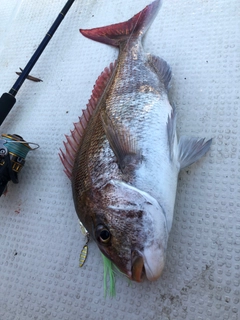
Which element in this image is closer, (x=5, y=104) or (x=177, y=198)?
(x=177, y=198)

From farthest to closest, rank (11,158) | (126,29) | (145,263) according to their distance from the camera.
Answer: (126,29) → (11,158) → (145,263)

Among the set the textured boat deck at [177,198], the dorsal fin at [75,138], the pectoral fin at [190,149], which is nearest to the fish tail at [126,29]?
the textured boat deck at [177,198]

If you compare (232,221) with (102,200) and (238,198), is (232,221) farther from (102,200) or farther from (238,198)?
(102,200)

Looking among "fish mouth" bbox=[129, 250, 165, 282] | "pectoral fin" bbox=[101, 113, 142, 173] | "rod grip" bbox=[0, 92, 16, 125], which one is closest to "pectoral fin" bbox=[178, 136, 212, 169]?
"pectoral fin" bbox=[101, 113, 142, 173]

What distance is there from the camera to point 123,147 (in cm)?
111

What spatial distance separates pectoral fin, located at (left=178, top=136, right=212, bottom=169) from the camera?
1232 mm

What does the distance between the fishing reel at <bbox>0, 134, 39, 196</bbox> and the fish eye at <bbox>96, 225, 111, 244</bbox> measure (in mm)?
605

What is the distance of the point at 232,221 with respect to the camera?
1148 mm

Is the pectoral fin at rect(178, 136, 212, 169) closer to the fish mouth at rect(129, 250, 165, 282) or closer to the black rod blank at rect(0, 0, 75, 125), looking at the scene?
the fish mouth at rect(129, 250, 165, 282)

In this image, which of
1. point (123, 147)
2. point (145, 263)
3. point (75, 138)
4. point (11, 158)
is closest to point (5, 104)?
point (11, 158)

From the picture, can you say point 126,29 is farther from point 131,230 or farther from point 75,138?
point 131,230

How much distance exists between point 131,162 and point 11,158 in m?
0.64

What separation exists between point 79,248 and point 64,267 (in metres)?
0.10

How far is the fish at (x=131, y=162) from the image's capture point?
3.33 ft
